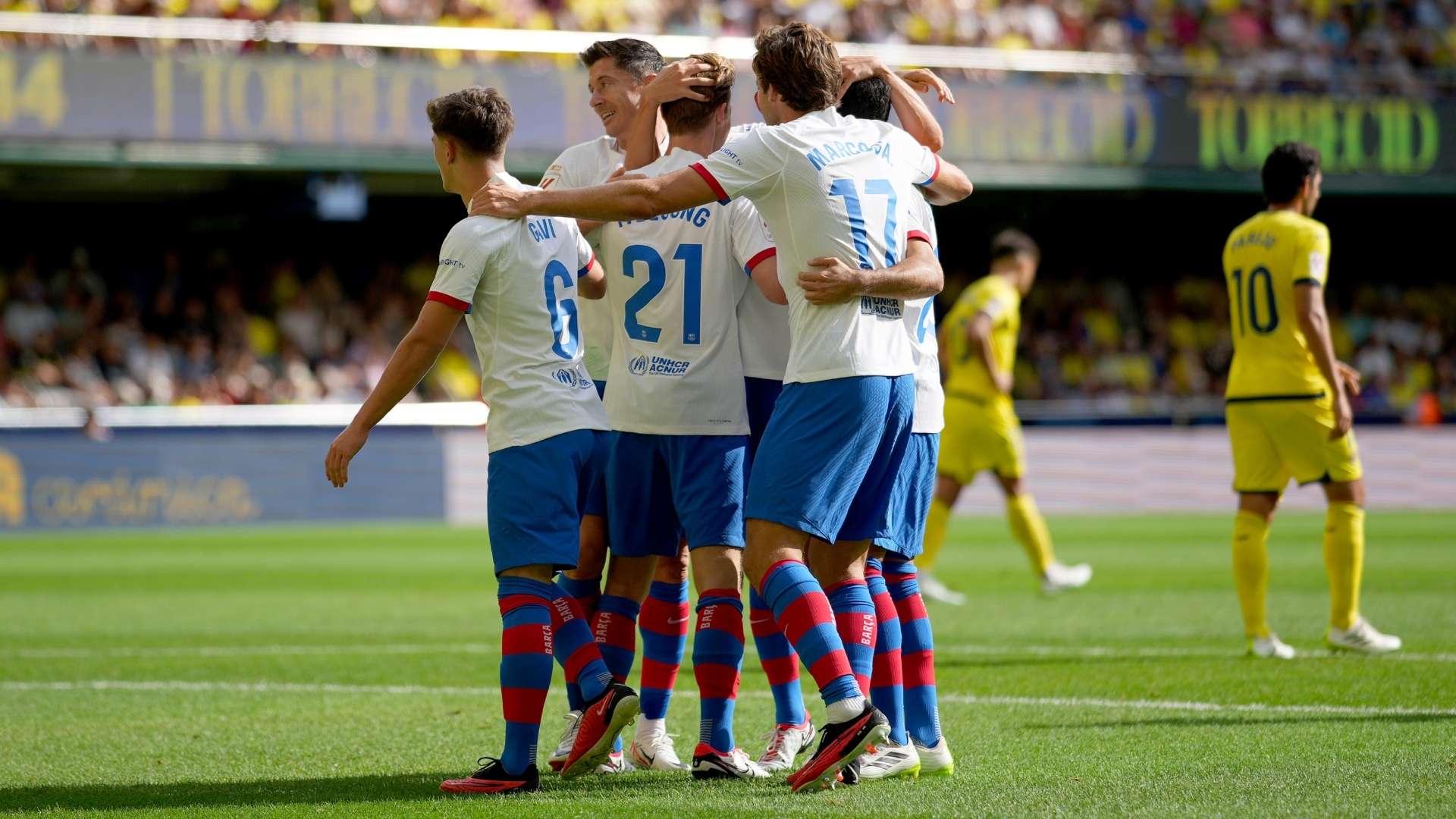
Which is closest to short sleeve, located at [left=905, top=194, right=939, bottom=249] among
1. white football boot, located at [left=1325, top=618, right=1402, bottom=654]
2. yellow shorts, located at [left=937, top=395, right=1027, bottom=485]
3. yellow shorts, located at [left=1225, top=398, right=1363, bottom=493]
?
yellow shorts, located at [left=1225, top=398, right=1363, bottom=493]

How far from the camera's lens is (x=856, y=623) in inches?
191

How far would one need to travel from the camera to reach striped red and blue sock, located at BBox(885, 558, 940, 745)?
5125mm

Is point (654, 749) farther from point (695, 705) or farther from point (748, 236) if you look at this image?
point (748, 236)

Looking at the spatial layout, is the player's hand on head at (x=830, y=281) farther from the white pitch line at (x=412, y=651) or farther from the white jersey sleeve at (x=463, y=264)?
the white pitch line at (x=412, y=651)

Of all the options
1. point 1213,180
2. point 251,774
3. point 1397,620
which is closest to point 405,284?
point 1213,180

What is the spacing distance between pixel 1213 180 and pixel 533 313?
68.8 feet

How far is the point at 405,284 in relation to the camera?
81.7ft

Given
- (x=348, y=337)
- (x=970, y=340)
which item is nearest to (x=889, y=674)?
(x=970, y=340)

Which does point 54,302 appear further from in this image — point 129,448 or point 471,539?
point 471,539

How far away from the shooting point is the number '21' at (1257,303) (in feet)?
25.3

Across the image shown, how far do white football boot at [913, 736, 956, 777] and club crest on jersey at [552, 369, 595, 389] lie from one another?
1442 mm

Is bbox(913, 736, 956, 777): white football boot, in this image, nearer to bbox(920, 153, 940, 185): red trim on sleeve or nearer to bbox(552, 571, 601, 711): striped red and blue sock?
bbox(552, 571, 601, 711): striped red and blue sock

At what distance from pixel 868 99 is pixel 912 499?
4.09 feet

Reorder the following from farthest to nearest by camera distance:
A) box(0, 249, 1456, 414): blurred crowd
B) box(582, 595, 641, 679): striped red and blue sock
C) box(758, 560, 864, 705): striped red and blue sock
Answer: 1. box(0, 249, 1456, 414): blurred crowd
2. box(582, 595, 641, 679): striped red and blue sock
3. box(758, 560, 864, 705): striped red and blue sock
